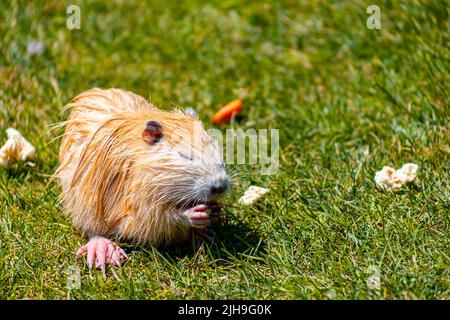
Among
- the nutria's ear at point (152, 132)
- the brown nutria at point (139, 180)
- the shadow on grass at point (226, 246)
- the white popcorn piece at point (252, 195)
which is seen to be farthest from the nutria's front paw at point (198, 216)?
the white popcorn piece at point (252, 195)

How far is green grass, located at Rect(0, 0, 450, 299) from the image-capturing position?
11.8 feet

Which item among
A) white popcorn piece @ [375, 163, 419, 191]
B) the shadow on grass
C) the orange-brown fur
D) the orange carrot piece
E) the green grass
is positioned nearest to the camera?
the green grass

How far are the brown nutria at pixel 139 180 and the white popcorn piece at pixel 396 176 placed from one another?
1.12 meters

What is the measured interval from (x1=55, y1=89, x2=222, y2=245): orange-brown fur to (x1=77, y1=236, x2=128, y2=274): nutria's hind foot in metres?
0.08

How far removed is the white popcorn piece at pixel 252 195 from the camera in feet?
14.4

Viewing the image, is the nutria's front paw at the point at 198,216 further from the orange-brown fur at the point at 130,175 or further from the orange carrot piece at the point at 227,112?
the orange carrot piece at the point at 227,112

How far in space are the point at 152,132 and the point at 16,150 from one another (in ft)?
4.46

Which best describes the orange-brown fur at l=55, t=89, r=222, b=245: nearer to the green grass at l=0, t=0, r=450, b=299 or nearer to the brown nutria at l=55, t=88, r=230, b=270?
the brown nutria at l=55, t=88, r=230, b=270

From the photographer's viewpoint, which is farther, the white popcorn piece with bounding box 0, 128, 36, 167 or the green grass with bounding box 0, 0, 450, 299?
the white popcorn piece with bounding box 0, 128, 36, 167

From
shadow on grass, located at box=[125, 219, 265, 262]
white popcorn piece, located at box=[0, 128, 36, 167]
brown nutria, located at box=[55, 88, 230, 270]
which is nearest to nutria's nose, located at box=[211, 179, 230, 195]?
brown nutria, located at box=[55, 88, 230, 270]

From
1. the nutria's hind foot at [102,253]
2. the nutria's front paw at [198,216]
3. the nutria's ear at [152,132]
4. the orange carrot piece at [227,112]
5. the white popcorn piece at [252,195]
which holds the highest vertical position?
the nutria's ear at [152,132]
